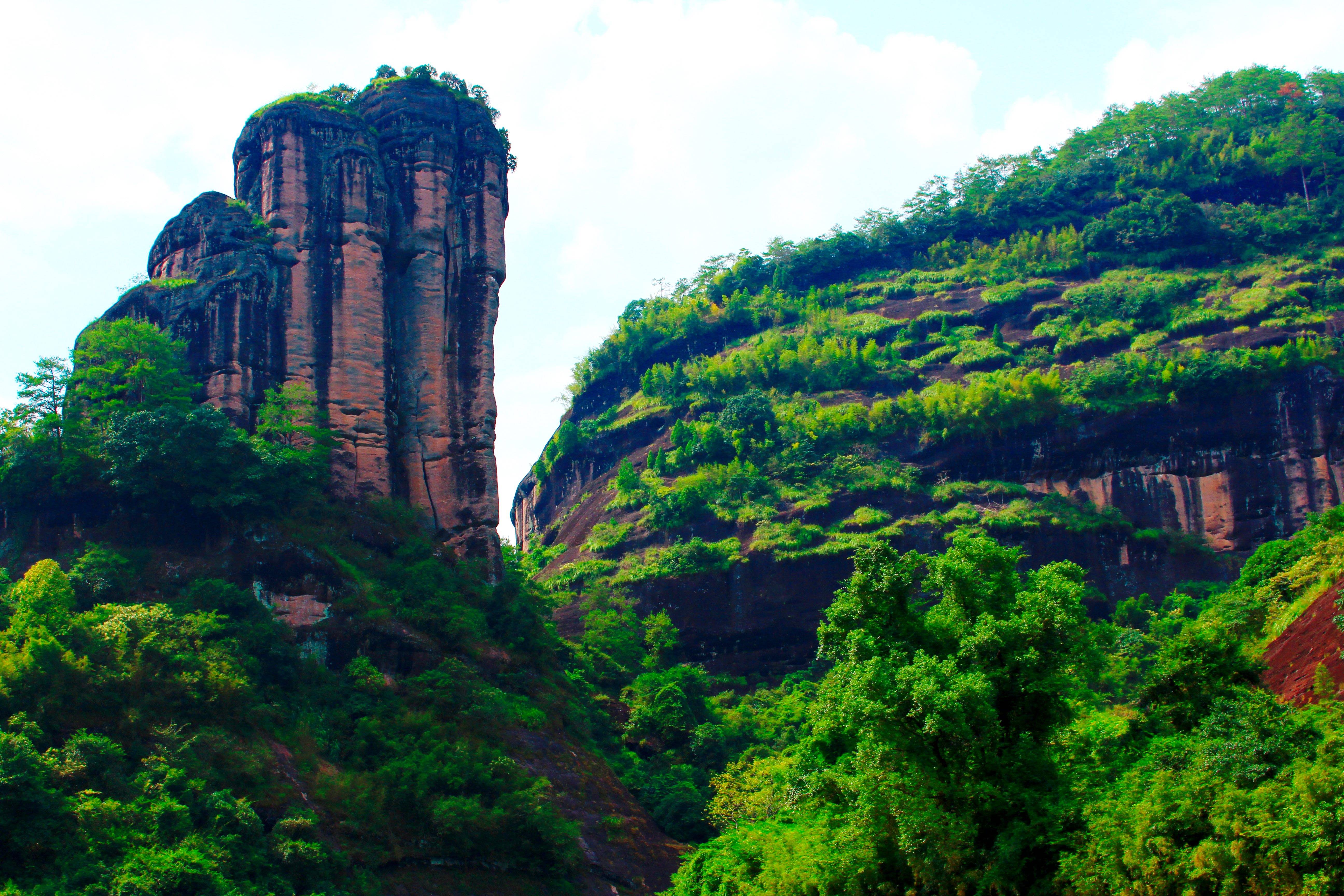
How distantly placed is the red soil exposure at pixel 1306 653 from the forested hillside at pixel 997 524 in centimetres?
30

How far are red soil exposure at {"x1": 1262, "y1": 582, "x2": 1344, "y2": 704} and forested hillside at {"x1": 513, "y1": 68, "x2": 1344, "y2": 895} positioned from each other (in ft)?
1.00

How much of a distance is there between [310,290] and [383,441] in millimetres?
5552

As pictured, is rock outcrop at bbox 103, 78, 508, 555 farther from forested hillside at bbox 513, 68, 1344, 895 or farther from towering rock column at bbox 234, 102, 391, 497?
forested hillside at bbox 513, 68, 1344, 895

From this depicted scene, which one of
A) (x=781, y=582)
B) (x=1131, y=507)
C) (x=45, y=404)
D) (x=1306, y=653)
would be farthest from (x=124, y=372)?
(x=1131, y=507)

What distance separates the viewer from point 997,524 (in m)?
47.9

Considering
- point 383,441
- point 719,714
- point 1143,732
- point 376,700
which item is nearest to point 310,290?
point 383,441

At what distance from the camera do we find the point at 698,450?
57.0 meters

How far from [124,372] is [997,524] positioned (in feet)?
105

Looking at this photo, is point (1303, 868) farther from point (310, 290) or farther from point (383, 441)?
point (310, 290)

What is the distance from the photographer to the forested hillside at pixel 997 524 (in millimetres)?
18297

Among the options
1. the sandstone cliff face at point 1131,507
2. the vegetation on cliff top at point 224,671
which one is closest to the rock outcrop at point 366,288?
the vegetation on cliff top at point 224,671

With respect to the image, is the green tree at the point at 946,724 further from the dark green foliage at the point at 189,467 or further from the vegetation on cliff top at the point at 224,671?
the dark green foliage at the point at 189,467

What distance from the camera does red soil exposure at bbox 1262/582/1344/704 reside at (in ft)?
64.8

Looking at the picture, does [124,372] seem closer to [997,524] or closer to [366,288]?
[366,288]
